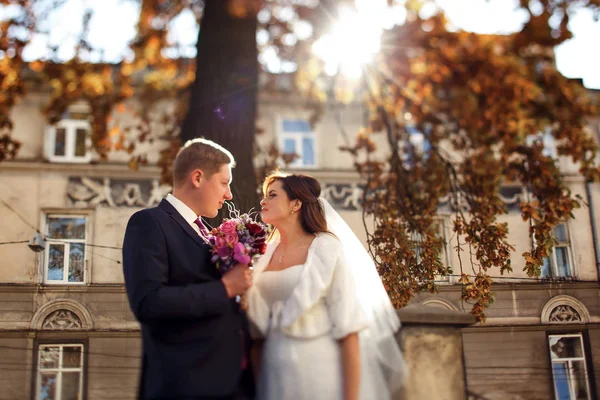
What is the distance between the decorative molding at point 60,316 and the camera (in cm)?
1163

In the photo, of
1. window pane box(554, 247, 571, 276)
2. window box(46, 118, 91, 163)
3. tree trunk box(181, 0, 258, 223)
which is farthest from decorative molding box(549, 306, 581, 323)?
window box(46, 118, 91, 163)

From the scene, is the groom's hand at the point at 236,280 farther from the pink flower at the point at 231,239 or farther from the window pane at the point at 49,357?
the window pane at the point at 49,357

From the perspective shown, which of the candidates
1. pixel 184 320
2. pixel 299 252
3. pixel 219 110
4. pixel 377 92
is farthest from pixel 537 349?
pixel 184 320

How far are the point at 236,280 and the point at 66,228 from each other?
10945 mm

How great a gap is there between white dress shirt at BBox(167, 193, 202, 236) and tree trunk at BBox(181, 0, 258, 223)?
264 centimetres

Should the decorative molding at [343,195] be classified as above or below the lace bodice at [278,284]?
above

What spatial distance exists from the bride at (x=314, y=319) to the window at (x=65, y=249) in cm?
884

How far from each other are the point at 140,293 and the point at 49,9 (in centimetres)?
812

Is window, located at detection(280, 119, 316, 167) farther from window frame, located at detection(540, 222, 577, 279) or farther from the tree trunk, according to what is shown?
the tree trunk

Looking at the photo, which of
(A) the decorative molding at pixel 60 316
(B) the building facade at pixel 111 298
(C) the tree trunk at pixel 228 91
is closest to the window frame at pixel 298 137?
(B) the building facade at pixel 111 298

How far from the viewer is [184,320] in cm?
308

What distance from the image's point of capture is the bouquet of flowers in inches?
130

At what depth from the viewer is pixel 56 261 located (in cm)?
1198

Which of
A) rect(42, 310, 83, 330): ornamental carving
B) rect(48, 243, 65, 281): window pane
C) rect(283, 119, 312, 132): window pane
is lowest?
rect(42, 310, 83, 330): ornamental carving
